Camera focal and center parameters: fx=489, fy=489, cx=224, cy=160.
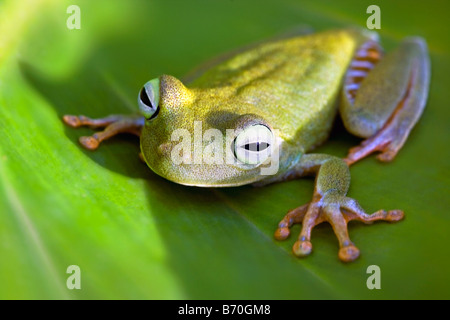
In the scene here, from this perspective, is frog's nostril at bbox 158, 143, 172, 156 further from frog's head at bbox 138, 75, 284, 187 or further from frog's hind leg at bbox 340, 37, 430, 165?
frog's hind leg at bbox 340, 37, 430, 165

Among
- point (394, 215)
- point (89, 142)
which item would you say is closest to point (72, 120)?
point (89, 142)

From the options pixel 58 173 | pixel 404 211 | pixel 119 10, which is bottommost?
pixel 404 211

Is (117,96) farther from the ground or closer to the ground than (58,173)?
farther from the ground

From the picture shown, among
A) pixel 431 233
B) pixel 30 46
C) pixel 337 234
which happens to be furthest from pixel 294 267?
pixel 30 46

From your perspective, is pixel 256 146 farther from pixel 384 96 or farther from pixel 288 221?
pixel 384 96

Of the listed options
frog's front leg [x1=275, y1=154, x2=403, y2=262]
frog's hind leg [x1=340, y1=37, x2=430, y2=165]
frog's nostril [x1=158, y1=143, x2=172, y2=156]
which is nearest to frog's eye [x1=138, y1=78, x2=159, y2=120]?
frog's nostril [x1=158, y1=143, x2=172, y2=156]

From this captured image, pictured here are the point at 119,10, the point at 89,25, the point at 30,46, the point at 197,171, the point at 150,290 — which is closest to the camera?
the point at 150,290

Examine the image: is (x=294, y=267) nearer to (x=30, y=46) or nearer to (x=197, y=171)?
(x=197, y=171)
